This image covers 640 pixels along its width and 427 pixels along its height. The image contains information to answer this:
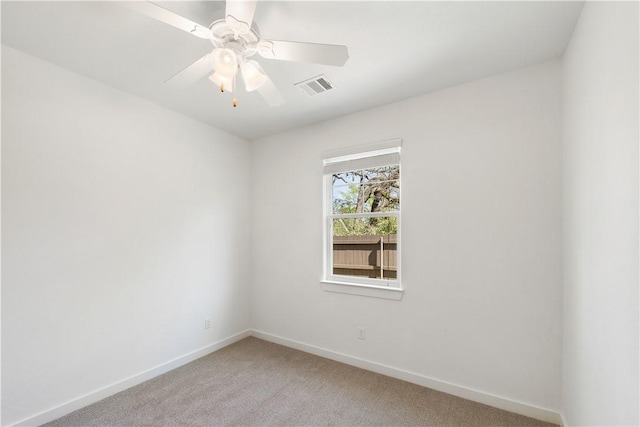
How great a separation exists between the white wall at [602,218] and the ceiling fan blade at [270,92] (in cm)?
161

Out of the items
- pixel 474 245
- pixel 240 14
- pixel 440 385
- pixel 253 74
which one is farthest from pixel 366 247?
pixel 240 14

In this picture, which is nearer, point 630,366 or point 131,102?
point 630,366

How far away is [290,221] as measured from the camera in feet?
11.5

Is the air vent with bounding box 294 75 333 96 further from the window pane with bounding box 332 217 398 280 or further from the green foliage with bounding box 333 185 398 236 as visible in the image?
the window pane with bounding box 332 217 398 280

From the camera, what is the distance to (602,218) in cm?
135

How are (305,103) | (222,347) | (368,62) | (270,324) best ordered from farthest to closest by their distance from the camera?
(270,324) < (222,347) < (305,103) < (368,62)

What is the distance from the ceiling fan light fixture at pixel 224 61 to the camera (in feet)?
4.76

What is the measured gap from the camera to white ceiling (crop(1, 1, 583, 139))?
1636 millimetres

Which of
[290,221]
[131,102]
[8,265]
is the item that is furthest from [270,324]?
[131,102]

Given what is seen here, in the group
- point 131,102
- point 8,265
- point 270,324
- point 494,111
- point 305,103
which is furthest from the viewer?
A: point 270,324

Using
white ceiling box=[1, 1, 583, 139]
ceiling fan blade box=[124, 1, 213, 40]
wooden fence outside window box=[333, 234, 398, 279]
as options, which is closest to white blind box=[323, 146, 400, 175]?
white ceiling box=[1, 1, 583, 139]

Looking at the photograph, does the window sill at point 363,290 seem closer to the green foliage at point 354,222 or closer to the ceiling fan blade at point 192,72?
the green foliage at point 354,222

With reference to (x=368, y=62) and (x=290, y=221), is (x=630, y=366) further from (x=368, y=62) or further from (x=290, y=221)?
(x=290, y=221)

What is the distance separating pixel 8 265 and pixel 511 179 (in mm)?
3608
